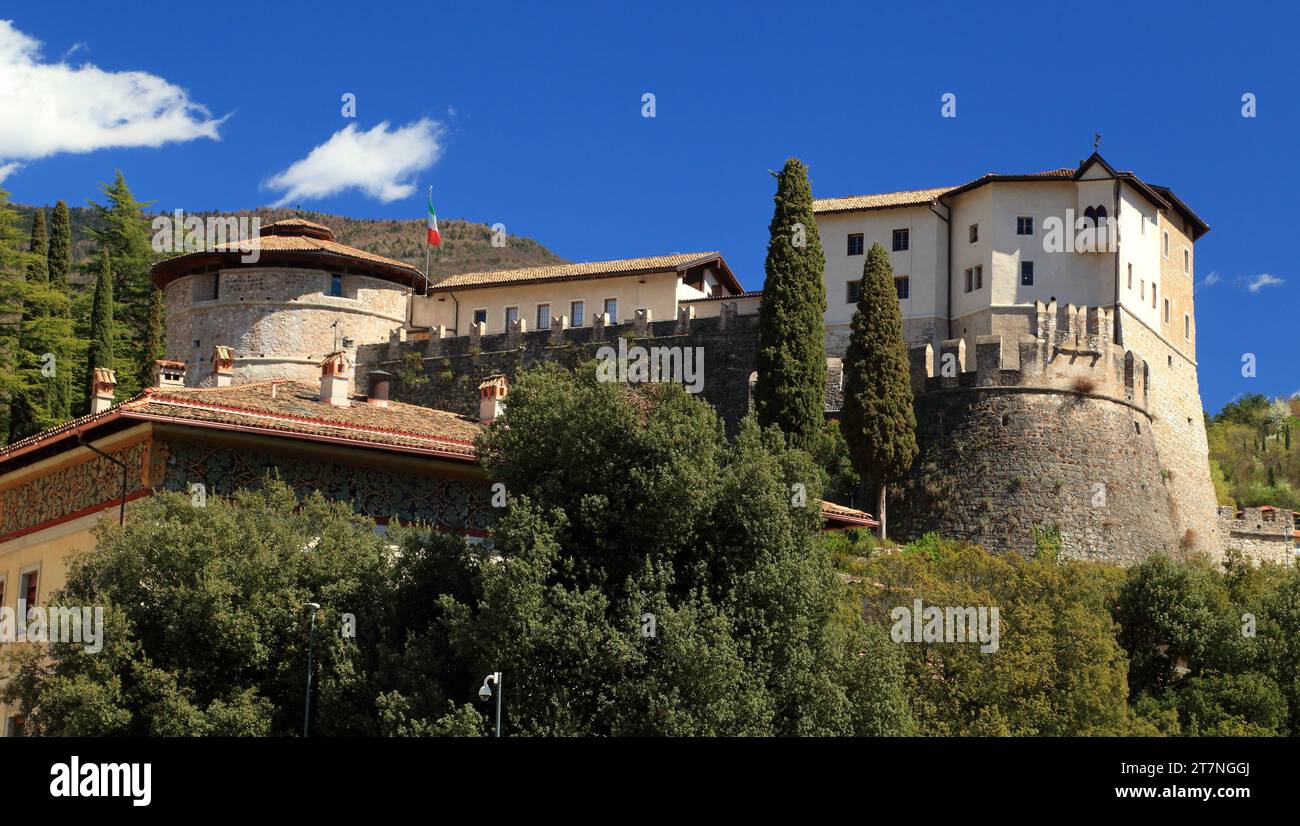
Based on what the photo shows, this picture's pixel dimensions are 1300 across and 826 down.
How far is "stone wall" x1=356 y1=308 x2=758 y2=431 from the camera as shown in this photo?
2232 inches

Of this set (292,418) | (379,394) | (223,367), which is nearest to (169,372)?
(223,367)

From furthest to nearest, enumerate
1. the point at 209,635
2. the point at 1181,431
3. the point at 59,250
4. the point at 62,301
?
the point at 1181,431
the point at 59,250
the point at 62,301
the point at 209,635

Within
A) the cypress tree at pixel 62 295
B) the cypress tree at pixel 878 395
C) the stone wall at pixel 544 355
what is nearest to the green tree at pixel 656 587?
the cypress tree at pixel 878 395

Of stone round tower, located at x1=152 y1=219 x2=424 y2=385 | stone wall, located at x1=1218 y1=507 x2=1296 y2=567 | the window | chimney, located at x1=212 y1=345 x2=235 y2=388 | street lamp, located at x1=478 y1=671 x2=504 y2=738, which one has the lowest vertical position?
street lamp, located at x1=478 y1=671 x2=504 y2=738

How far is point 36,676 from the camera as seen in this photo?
2472 cm

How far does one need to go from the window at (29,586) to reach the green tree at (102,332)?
25.9 metres

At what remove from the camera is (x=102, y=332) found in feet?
188

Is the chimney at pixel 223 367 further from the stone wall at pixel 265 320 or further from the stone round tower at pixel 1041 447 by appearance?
the stone wall at pixel 265 320

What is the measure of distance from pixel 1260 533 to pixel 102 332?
3876 cm

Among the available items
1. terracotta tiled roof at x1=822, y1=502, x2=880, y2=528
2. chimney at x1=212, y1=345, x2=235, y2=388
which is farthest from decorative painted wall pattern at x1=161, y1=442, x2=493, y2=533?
terracotta tiled roof at x1=822, y1=502, x2=880, y2=528

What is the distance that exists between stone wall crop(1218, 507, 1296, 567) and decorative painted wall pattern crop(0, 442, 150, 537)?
4104cm

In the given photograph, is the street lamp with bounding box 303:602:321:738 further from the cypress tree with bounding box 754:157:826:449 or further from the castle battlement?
the castle battlement

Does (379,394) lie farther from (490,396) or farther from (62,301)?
(62,301)
